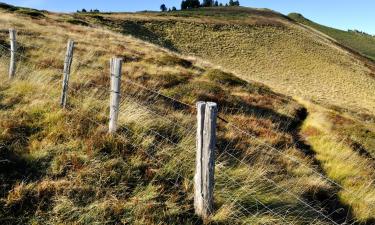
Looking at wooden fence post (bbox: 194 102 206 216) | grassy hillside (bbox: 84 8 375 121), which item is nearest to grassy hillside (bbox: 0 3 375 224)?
wooden fence post (bbox: 194 102 206 216)

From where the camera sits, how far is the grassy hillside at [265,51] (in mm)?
49562

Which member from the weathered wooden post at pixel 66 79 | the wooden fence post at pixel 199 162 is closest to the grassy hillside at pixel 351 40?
the weathered wooden post at pixel 66 79

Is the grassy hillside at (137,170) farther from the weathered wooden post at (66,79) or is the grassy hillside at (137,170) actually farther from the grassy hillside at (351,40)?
the grassy hillside at (351,40)

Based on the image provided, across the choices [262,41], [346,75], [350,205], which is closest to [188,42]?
[262,41]

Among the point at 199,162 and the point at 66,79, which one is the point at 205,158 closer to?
the point at 199,162

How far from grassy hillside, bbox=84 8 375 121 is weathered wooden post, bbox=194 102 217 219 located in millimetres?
39314

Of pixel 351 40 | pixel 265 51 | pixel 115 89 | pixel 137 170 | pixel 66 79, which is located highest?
pixel 115 89

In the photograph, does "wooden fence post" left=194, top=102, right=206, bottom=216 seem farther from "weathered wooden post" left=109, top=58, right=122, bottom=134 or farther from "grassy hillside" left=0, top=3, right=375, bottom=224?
"weathered wooden post" left=109, top=58, right=122, bottom=134

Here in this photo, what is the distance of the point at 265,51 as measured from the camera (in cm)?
6088

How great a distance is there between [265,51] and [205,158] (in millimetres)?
57270

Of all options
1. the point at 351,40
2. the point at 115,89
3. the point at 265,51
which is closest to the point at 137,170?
the point at 115,89

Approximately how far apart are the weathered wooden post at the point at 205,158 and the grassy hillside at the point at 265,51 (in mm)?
39314

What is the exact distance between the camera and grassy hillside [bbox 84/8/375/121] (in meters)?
49.6

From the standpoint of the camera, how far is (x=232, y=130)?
11211 mm
